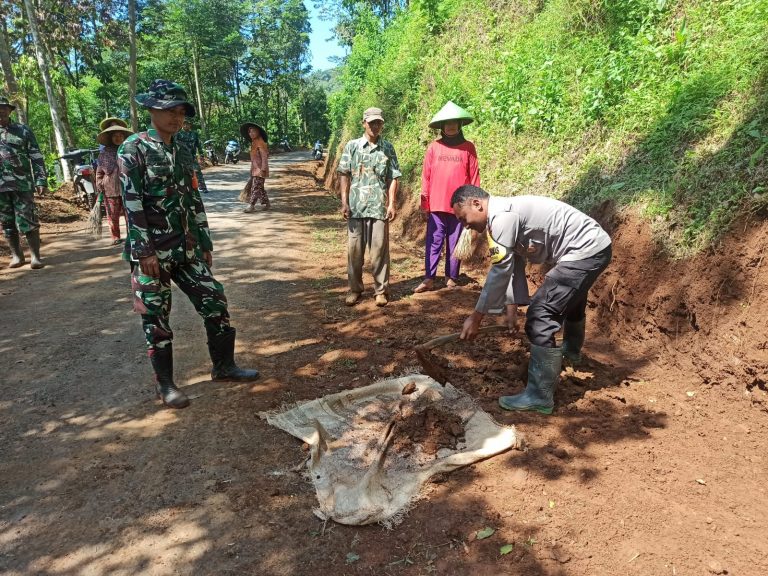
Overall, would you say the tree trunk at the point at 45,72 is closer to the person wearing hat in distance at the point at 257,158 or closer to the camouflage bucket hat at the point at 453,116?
the person wearing hat in distance at the point at 257,158

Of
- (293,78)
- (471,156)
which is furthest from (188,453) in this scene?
(293,78)

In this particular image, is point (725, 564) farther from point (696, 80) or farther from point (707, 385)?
point (696, 80)

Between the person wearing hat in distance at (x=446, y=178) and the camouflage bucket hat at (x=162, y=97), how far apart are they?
2.96m

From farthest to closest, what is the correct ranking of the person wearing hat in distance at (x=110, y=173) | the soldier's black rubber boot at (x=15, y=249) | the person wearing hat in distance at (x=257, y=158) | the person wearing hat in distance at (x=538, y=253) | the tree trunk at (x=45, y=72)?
the tree trunk at (x=45, y=72), the person wearing hat in distance at (x=257, y=158), the person wearing hat in distance at (x=110, y=173), the soldier's black rubber boot at (x=15, y=249), the person wearing hat in distance at (x=538, y=253)

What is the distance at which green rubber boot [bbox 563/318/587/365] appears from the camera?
12.4 ft

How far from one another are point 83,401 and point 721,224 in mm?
4937

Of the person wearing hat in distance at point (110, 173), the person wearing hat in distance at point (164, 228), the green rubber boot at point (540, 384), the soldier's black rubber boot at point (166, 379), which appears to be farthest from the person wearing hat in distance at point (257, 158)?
the green rubber boot at point (540, 384)

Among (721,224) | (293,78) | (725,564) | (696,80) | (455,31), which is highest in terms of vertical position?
(293,78)

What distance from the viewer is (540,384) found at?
324 centimetres

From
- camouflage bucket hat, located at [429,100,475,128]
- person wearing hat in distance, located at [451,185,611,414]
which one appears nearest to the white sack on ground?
person wearing hat in distance, located at [451,185,611,414]

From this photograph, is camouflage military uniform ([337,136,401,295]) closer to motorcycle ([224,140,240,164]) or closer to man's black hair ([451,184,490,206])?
man's black hair ([451,184,490,206])

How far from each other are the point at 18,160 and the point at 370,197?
4690 millimetres

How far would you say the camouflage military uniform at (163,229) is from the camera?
304 centimetres

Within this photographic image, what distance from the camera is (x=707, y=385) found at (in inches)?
134
